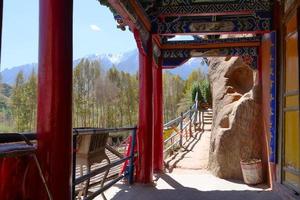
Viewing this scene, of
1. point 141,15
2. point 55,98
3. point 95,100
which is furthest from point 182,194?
point 95,100

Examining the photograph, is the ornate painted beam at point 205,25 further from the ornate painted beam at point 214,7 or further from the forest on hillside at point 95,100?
the forest on hillside at point 95,100

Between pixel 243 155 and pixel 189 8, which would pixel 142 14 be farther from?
pixel 243 155

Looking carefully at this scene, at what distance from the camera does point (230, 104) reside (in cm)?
852

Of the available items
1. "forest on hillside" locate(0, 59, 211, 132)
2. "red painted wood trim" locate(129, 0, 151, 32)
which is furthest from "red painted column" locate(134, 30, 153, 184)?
"forest on hillside" locate(0, 59, 211, 132)

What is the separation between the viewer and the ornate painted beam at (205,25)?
6.34m

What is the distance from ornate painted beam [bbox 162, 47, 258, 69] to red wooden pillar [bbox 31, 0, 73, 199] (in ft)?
16.3

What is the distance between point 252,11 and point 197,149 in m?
5.77

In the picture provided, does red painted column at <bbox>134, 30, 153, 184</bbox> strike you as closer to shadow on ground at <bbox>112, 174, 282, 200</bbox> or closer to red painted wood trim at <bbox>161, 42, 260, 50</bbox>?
shadow on ground at <bbox>112, 174, 282, 200</bbox>

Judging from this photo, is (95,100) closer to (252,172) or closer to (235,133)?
(235,133)

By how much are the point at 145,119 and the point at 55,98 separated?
140 inches

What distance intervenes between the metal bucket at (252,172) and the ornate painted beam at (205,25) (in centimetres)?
223

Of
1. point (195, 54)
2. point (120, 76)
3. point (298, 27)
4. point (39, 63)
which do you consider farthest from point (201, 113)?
point (120, 76)

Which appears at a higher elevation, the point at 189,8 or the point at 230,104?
the point at 189,8

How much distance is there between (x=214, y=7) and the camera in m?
6.05
